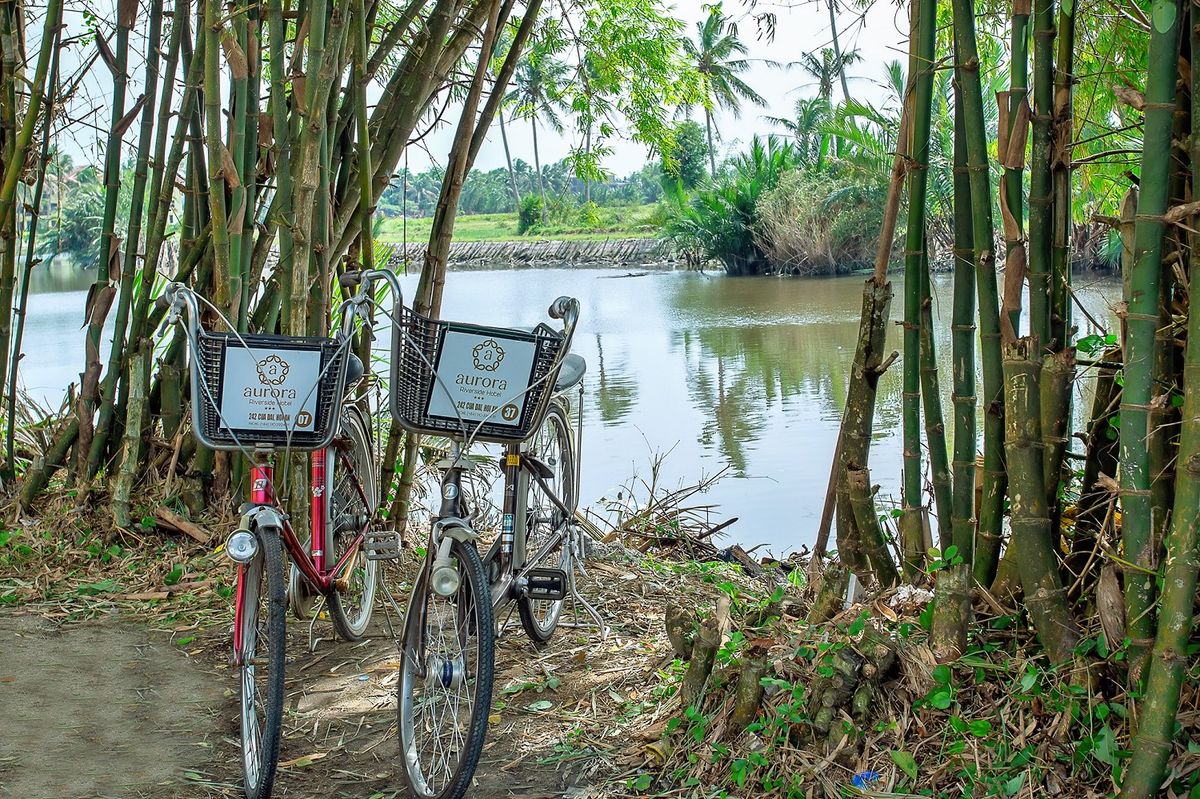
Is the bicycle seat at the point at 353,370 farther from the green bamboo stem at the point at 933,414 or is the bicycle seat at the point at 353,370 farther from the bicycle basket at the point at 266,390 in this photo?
the green bamboo stem at the point at 933,414

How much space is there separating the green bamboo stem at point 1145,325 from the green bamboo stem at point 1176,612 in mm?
87

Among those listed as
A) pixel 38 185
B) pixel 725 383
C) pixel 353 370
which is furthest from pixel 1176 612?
pixel 725 383

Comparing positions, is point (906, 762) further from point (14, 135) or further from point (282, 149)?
point (14, 135)

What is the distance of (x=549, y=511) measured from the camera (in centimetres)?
385

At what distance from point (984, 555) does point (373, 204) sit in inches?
106

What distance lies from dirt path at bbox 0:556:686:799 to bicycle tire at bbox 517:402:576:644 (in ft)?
0.29

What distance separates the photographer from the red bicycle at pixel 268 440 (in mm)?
2637

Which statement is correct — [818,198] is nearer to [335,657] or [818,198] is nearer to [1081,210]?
[1081,210]

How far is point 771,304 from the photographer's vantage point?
786 inches

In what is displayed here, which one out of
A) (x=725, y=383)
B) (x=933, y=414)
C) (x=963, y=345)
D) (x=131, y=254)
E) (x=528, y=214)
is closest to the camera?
(x=963, y=345)

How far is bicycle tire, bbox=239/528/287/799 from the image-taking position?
8.51 ft

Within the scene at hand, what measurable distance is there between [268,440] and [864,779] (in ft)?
5.26

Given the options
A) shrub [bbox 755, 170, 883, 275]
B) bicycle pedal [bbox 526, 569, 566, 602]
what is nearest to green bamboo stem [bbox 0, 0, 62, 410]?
bicycle pedal [bbox 526, 569, 566, 602]

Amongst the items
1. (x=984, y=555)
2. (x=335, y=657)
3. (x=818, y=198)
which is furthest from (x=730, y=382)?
(x=818, y=198)
